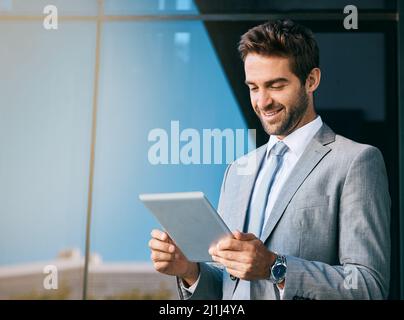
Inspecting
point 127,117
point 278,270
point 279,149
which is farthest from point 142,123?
point 278,270

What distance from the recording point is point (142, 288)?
3803mm

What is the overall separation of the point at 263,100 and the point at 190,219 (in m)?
0.92

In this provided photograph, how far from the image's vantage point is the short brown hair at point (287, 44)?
146 inches

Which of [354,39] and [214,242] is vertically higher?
[354,39]

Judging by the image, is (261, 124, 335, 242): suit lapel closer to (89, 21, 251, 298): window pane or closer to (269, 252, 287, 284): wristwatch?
(269, 252, 287, 284): wristwatch

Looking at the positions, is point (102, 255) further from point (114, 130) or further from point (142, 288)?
point (114, 130)

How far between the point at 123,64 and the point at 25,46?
63 cm

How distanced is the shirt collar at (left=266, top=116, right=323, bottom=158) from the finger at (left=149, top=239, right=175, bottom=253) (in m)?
0.78

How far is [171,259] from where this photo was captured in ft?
11.4

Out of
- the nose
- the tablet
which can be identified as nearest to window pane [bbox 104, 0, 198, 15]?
the nose

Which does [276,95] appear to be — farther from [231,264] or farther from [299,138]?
[231,264]

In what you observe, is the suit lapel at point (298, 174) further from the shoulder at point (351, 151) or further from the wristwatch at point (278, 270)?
the wristwatch at point (278, 270)

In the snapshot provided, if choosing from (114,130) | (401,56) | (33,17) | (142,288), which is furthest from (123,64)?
(401,56)
